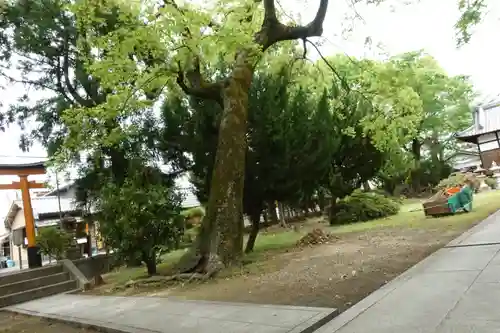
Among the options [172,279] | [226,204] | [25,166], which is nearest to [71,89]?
[25,166]

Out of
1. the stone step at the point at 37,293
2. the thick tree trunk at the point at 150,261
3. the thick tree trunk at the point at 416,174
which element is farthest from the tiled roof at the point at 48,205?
the thick tree trunk at the point at 416,174

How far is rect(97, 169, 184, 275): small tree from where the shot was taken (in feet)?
31.2

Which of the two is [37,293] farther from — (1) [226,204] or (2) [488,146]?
(2) [488,146]

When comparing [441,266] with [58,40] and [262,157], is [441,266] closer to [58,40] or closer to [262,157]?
[262,157]

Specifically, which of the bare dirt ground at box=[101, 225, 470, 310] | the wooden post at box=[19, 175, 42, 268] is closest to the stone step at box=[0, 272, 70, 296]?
the wooden post at box=[19, 175, 42, 268]

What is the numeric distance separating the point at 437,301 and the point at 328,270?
9.49 feet

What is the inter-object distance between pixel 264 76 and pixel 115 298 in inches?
282

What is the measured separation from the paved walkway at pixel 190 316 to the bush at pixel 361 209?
11369 millimetres

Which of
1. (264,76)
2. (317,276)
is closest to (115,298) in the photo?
(317,276)

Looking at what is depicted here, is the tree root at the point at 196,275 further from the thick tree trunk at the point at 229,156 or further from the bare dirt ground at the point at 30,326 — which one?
the bare dirt ground at the point at 30,326

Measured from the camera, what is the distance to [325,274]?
6828 mm

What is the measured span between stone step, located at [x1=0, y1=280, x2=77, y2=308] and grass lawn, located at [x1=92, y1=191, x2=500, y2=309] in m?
1.44

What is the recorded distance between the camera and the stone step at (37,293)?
10281 millimetres

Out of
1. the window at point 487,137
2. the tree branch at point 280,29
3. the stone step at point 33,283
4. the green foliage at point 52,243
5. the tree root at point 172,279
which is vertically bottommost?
the tree root at point 172,279
